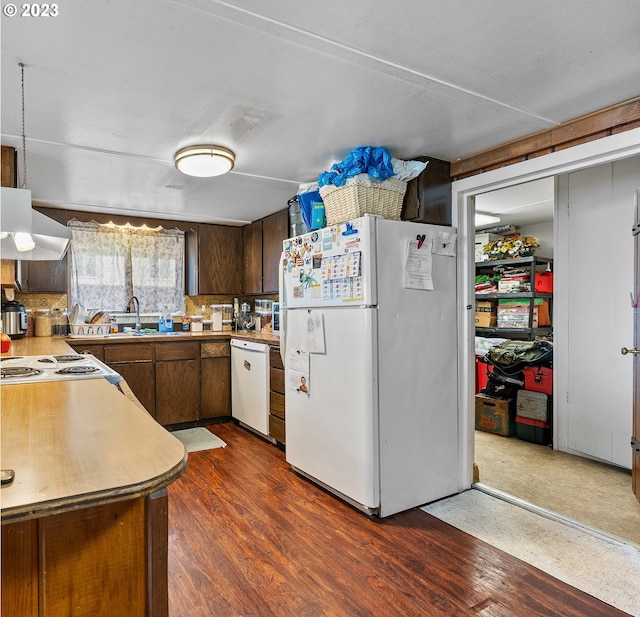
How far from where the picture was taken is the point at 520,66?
1.72 meters

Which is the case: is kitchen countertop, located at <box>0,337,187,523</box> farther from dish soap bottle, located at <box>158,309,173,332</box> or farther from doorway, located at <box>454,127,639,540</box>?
dish soap bottle, located at <box>158,309,173,332</box>

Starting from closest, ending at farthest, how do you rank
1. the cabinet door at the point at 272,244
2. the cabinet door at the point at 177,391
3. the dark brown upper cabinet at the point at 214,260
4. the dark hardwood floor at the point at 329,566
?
1. the dark hardwood floor at the point at 329,566
2. the cabinet door at the point at 177,391
3. the cabinet door at the point at 272,244
4. the dark brown upper cabinet at the point at 214,260

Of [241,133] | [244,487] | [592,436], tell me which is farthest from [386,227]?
[592,436]

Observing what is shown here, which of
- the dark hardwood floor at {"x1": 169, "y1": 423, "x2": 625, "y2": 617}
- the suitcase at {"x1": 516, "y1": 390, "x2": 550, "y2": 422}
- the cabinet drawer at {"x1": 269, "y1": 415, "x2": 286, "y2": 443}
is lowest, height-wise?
the dark hardwood floor at {"x1": 169, "y1": 423, "x2": 625, "y2": 617}

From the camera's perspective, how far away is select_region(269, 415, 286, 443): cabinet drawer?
354 cm

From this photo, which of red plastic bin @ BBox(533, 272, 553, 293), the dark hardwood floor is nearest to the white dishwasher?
the dark hardwood floor

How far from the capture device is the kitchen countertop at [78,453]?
74 cm

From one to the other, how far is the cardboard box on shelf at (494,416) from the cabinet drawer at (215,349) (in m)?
2.46

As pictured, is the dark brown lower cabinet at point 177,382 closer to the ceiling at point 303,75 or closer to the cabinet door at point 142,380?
the cabinet door at point 142,380

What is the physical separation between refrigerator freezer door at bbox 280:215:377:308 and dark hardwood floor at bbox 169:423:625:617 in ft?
3.93

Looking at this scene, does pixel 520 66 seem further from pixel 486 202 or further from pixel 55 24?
pixel 486 202

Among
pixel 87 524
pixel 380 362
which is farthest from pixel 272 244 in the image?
pixel 87 524

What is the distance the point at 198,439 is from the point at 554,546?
2.83m

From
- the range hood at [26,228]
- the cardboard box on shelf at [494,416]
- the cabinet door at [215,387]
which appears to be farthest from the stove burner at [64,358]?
the cardboard box on shelf at [494,416]
